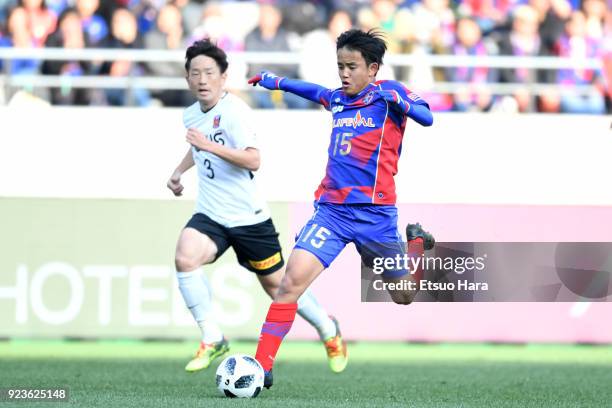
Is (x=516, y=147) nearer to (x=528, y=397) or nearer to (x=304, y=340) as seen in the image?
(x=304, y=340)

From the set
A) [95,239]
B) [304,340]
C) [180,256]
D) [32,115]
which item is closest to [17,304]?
[95,239]

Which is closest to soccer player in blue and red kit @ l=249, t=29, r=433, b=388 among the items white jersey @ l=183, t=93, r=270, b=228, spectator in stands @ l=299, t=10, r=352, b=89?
white jersey @ l=183, t=93, r=270, b=228

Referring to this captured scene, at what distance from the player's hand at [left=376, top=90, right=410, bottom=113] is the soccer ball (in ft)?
5.72

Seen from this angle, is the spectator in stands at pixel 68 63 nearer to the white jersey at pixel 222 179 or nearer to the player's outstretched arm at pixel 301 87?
the white jersey at pixel 222 179

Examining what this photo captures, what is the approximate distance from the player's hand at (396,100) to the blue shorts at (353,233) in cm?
74

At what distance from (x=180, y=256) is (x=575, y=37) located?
7.72m

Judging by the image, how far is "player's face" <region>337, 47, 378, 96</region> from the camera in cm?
795

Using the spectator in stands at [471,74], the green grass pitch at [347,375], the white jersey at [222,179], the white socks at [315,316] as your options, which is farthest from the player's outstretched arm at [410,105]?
the spectator in stands at [471,74]

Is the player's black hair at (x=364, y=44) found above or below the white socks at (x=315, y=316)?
above

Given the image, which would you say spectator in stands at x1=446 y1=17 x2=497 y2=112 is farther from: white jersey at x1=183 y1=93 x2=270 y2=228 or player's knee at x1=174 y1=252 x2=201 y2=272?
player's knee at x1=174 y1=252 x2=201 y2=272

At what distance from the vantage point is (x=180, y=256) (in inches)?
354

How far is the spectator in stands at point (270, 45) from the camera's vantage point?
14.2 metres

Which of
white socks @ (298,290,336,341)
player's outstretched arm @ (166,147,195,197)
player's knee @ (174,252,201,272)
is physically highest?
player's outstretched arm @ (166,147,195,197)

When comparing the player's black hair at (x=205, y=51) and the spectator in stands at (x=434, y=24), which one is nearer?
the player's black hair at (x=205, y=51)
